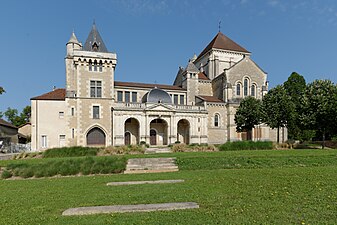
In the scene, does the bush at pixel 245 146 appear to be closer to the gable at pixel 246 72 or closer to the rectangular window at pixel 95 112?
the gable at pixel 246 72

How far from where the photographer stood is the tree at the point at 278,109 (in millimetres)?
28062

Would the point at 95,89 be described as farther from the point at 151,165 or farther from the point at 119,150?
the point at 151,165

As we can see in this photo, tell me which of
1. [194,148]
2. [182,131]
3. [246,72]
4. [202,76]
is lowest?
[194,148]

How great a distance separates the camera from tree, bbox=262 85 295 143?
28.1 m

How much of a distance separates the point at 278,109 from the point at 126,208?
88.6 feet

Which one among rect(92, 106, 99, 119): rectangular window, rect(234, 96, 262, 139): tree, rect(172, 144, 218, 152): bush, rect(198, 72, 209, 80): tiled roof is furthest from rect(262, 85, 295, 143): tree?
rect(92, 106, 99, 119): rectangular window

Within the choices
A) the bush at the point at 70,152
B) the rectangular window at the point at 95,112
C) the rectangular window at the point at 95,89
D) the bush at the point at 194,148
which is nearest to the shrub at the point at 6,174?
the bush at the point at 70,152

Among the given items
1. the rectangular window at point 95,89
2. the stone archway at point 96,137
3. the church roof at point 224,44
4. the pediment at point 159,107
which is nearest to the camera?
the stone archway at point 96,137

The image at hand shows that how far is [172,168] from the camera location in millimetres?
14438

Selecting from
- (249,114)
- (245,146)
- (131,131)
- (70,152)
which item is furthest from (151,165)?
(249,114)

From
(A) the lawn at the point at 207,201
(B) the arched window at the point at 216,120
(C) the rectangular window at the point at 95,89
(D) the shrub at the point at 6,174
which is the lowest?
(D) the shrub at the point at 6,174

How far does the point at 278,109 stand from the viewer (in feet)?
92.6

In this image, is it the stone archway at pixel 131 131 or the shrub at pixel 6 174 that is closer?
the shrub at pixel 6 174

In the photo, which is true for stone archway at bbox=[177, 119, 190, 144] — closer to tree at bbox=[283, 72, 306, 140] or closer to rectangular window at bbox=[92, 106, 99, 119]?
rectangular window at bbox=[92, 106, 99, 119]
